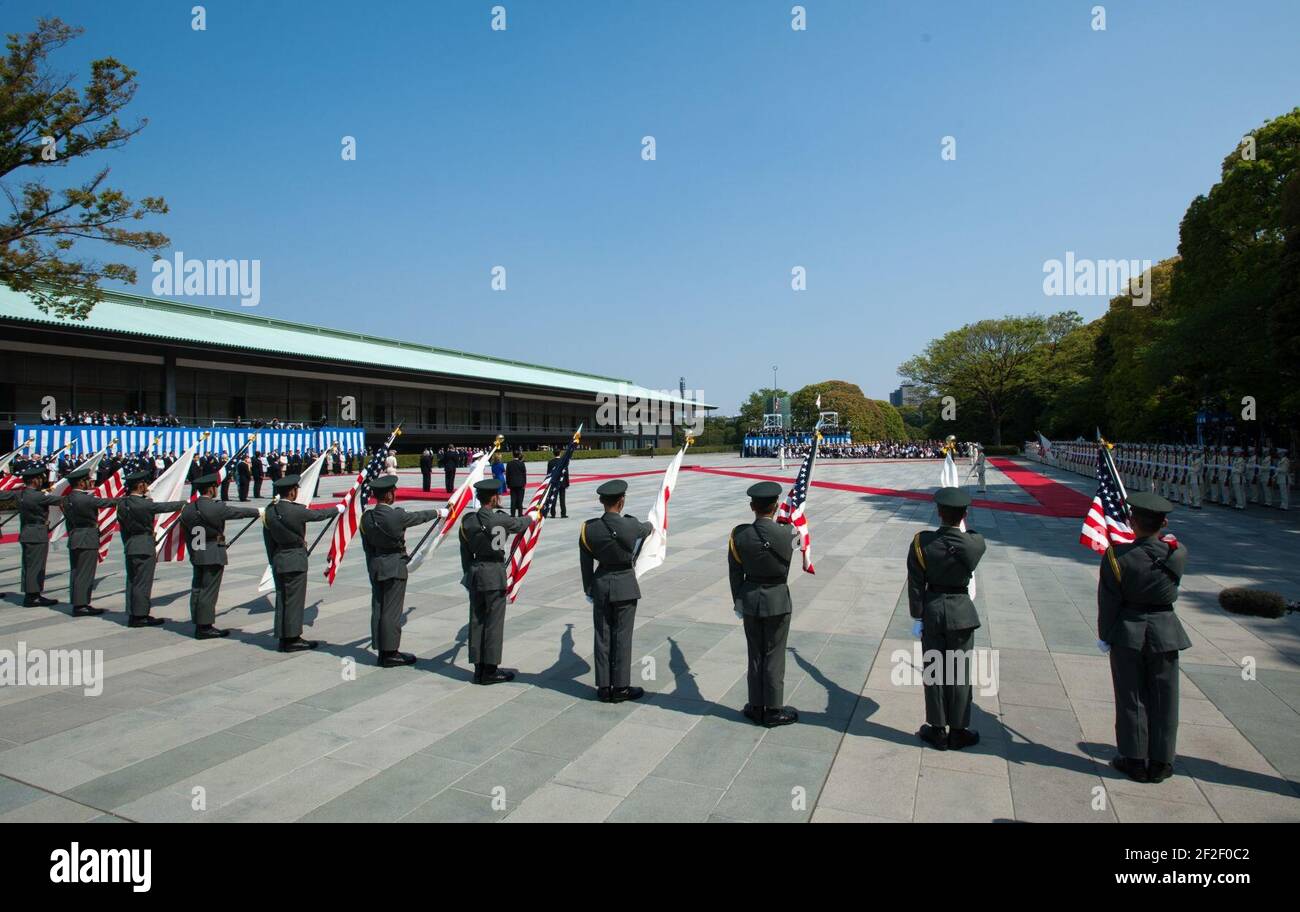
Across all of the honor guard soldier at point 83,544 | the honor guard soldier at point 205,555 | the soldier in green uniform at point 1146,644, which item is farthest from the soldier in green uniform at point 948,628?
the honor guard soldier at point 83,544

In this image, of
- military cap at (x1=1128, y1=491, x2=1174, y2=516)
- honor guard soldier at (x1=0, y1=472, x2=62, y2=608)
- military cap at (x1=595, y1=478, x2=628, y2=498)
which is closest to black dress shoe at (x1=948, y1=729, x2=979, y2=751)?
military cap at (x1=1128, y1=491, x2=1174, y2=516)

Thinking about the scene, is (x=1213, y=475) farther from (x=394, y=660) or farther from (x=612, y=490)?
(x=394, y=660)

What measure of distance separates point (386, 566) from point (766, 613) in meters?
3.88

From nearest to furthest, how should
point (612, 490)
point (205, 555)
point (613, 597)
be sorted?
point (613, 597) < point (612, 490) < point (205, 555)

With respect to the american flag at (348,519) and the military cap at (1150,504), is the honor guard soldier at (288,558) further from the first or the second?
the military cap at (1150,504)

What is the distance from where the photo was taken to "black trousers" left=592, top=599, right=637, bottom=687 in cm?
615

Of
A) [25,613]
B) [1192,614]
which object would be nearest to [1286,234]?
[1192,614]

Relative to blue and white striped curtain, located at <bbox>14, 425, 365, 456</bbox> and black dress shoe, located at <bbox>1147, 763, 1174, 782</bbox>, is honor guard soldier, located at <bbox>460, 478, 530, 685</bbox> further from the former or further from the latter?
blue and white striped curtain, located at <bbox>14, 425, 365, 456</bbox>

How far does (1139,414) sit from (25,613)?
4861 cm

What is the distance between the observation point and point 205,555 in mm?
8258

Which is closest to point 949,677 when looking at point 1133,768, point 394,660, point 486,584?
point 1133,768

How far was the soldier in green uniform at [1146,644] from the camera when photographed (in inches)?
185

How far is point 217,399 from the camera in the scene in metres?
41.4

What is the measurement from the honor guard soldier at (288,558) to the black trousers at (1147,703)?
7.28m
